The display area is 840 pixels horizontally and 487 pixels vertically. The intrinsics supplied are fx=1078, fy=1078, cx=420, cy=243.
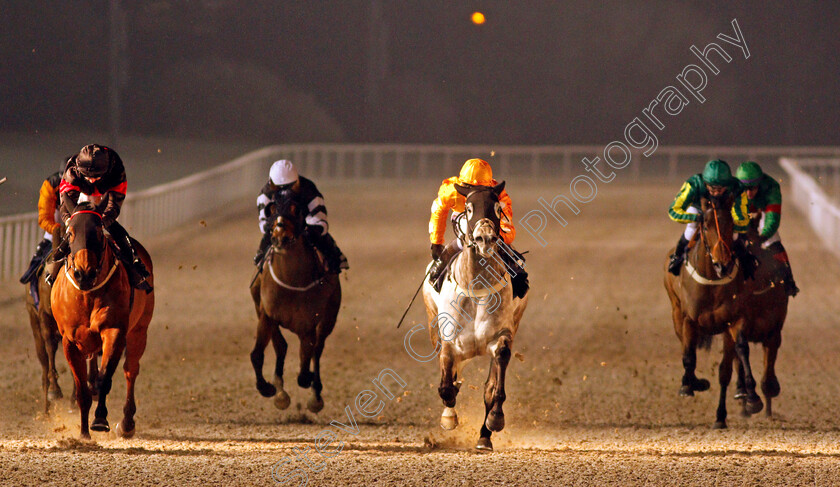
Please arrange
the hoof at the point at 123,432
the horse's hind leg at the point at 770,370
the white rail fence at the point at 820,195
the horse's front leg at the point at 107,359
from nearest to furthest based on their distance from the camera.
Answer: the horse's front leg at the point at 107,359 < the hoof at the point at 123,432 < the horse's hind leg at the point at 770,370 < the white rail fence at the point at 820,195

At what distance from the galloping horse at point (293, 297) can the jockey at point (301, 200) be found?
0.08m

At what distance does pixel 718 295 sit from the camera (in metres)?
8.69

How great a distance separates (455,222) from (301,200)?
1.66 metres

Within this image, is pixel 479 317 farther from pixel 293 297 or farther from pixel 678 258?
pixel 678 258

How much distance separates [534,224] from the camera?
2136 cm

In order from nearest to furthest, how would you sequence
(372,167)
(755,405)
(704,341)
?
(755,405) < (704,341) < (372,167)

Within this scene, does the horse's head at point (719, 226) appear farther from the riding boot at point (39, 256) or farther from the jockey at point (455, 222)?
the riding boot at point (39, 256)

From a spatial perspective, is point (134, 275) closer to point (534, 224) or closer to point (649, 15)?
point (534, 224)

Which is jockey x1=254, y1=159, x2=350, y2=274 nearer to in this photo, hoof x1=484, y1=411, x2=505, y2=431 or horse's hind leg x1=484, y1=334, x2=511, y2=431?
horse's hind leg x1=484, y1=334, x2=511, y2=431

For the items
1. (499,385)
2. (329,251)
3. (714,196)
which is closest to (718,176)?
(714,196)

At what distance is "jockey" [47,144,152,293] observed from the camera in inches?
276

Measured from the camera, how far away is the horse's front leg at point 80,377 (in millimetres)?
7203

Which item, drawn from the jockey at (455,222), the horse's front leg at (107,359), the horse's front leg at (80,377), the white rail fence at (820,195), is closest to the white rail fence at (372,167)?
the white rail fence at (820,195)

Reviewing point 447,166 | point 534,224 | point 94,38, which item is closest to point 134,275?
point 534,224
